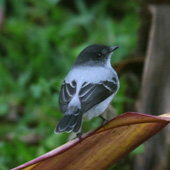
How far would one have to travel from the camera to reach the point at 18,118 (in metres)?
4.20

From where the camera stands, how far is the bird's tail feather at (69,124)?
6.43 ft

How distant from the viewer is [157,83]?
3041 millimetres

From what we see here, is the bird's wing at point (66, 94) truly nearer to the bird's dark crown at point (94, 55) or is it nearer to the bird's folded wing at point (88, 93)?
the bird's folded wing at point (88, 93)

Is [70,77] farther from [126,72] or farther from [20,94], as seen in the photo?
[20,94]

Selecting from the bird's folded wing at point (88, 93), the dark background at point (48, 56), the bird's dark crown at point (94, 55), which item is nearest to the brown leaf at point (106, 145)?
the bird's folded wing at point (88, 93)

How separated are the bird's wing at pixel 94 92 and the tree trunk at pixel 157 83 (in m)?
0.82

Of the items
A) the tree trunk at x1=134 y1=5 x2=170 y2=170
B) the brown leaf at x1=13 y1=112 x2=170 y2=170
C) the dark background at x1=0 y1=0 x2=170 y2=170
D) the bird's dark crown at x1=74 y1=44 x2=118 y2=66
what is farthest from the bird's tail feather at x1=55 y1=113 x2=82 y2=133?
the tree trunk at x1=134 y1=5 x2=170 y2=170

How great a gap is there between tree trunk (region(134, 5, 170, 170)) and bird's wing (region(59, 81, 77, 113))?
920 millimetres

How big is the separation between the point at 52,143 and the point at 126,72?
73 centimetres

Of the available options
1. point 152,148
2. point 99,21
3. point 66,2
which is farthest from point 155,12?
point 66,2

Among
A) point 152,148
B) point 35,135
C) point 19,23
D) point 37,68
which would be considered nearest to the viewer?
point 152,148

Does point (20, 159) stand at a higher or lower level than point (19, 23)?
lower

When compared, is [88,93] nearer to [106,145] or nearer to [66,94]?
[66,94]

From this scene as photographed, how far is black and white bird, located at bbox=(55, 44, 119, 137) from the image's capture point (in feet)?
6.59
